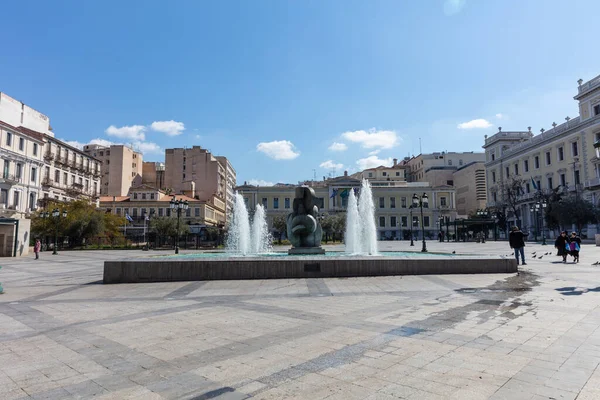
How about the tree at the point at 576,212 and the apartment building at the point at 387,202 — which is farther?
the apartment building at the point at 387,202

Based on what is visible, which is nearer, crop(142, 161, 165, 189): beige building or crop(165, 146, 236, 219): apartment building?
crop(165, 146, 236, 219): apartment building

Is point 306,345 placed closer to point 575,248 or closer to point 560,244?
point 575,248

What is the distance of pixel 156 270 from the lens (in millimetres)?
11516

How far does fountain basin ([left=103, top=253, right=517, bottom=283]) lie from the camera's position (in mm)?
11500

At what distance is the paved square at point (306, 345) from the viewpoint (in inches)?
139

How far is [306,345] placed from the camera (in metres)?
4.86

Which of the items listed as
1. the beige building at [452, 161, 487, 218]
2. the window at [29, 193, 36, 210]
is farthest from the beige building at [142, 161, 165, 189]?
the beige building at [452, 161, 487, 218]

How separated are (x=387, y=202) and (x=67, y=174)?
51856 mm

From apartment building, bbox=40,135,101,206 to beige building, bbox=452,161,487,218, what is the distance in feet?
224

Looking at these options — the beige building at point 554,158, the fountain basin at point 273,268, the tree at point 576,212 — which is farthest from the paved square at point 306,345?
the beige building at point 554,158

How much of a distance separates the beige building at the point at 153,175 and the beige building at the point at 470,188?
213ft

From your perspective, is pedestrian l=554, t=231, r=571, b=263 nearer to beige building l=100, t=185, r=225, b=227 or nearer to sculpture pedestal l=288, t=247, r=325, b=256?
sculpture pedestal l=288, t=247, r=325, b=256

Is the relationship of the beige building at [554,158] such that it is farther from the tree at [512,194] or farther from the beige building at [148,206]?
the beige building at [148,206]

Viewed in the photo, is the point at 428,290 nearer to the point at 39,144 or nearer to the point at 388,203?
the point at 39,144
